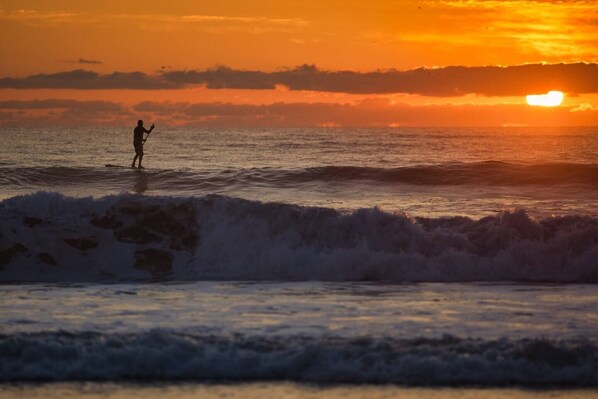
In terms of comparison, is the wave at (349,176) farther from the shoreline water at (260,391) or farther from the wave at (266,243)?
the shoreline water at (260,391)

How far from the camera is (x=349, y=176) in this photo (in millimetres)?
31703

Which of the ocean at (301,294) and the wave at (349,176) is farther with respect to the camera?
the wave at (349,176)

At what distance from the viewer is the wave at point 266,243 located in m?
15.1

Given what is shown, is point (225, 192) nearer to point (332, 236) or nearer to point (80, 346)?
point (332, 236)

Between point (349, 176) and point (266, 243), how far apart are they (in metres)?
15.7

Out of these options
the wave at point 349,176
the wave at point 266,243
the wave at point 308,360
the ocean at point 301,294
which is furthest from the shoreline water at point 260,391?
the wave at point 349,176

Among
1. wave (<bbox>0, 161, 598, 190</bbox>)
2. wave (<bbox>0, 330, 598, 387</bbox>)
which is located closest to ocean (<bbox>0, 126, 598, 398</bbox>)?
wave (<bbox>0, 330, 598, 387</bbox>)

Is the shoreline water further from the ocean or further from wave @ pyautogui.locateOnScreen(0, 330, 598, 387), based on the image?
wave @ pyautogui.locateOnScreen(0, 330, 598, 387)

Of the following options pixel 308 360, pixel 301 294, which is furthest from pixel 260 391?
pixel 301 294

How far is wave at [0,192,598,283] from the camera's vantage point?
15102 millimetres

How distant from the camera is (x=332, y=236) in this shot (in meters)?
16.6

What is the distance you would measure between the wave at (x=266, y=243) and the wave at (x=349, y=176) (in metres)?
12.7

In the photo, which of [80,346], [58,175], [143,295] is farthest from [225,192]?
[80,346]

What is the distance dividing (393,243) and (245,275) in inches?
119
